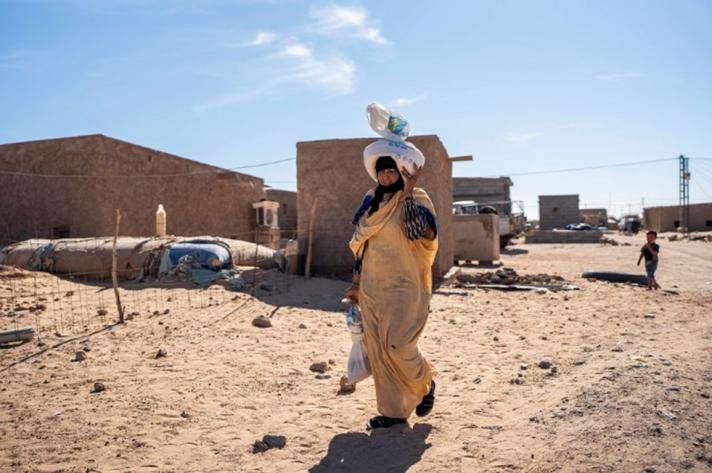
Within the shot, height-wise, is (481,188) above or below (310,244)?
above

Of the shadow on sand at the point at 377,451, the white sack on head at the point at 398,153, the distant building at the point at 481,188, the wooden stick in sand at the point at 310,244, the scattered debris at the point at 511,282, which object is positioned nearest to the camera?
the shadow on sand at the point at 377,451

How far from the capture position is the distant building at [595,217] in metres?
40.6

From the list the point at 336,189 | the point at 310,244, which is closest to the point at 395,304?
the point at 310,244

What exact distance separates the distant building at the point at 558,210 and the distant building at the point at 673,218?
292 inches

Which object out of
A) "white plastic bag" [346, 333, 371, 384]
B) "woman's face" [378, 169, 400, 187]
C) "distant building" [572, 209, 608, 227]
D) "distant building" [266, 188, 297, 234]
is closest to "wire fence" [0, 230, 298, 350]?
"white plastic bag" [346, 333, 371, 384]

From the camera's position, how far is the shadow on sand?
2.65 m

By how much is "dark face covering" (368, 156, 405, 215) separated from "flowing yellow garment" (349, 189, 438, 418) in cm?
6

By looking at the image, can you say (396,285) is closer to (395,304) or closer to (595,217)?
(395,304)

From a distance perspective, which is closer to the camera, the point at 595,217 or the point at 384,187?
the point at 384,187

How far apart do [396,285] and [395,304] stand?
0.11 meters

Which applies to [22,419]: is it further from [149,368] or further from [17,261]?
[17,261]

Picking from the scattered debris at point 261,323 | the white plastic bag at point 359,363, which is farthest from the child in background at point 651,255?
the white plastic bag at point 359,363

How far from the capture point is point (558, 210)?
110 ft

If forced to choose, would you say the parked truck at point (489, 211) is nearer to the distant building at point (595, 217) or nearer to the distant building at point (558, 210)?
the distant building at point (558, 210)
